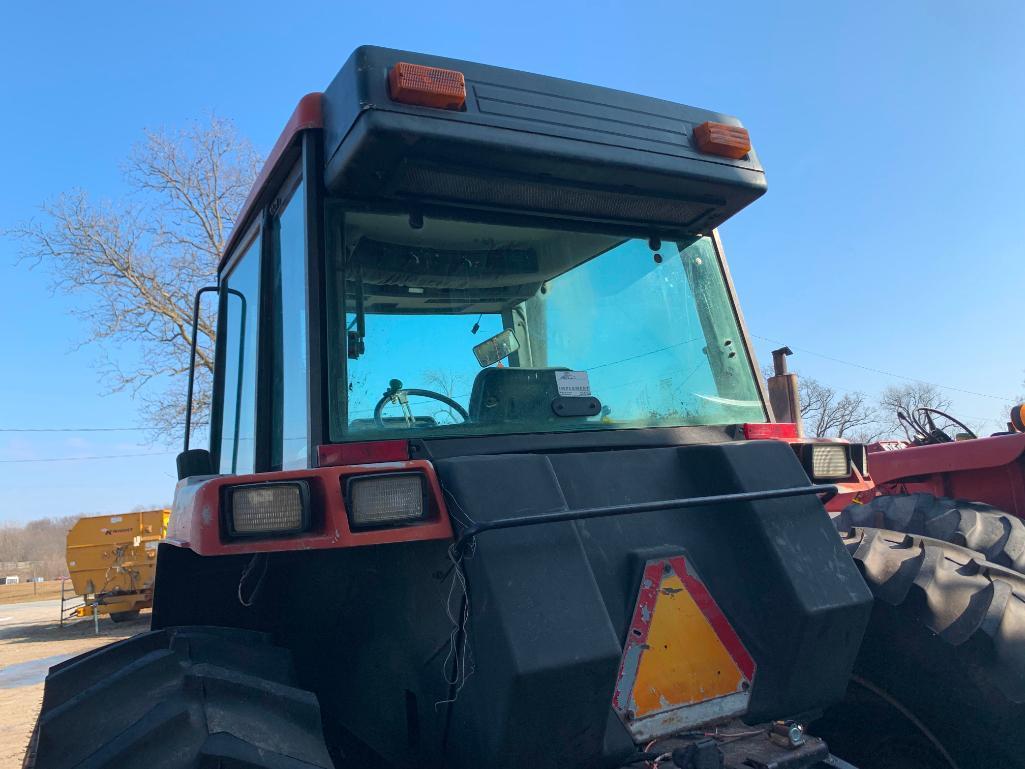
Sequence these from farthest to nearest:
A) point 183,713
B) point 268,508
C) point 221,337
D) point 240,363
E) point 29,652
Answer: point 29,652 < point 221,337 < point 240,363 < point 268,508 < point 183,713

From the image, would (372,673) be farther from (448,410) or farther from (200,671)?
(448,410)

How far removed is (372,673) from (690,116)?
2109 mm

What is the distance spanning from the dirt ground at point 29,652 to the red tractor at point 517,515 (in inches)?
151

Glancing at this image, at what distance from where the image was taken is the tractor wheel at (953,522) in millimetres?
3824

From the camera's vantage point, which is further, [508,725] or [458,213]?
[458,213]

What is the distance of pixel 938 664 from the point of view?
2430 mm

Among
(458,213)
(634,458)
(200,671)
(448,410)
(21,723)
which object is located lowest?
(21,723)

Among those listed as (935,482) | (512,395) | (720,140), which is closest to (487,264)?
(512,395)

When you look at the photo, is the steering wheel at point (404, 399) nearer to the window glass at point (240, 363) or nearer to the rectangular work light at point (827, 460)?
the window glass at point (240, 363)

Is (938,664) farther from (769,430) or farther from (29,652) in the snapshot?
(29,652)

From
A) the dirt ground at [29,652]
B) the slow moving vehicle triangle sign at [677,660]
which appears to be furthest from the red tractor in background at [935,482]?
the dirt ground at [29,652]

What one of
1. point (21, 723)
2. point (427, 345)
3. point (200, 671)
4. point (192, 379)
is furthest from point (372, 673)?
point (21, 723)

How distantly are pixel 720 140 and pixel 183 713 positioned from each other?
2.31m

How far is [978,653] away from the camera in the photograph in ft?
7.75
